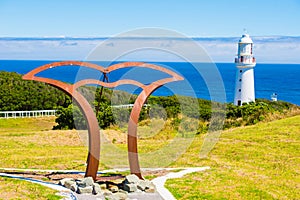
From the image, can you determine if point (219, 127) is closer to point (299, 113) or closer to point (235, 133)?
point (235, 133)

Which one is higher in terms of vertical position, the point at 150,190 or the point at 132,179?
the point at 132,179

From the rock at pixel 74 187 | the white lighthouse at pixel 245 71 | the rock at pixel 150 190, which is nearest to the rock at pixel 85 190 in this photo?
the rock at pixel 74 187

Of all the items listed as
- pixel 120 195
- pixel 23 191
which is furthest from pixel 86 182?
pixel 23 191

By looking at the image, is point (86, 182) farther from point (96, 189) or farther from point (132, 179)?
point (132, 179)

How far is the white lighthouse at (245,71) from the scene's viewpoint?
44531 millimetres

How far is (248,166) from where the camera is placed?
19.6 metres

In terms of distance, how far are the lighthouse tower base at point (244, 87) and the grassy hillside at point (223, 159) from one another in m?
12.8

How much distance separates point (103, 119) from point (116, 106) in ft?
21.0

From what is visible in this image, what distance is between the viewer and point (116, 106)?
130 ft

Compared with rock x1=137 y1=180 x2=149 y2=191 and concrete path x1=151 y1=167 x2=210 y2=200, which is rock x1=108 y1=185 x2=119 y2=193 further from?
concrete path x1=151 y1=167 x2=210 y2=200

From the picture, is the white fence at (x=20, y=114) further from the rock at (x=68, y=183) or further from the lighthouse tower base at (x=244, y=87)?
the rock at (x=68, y=183)

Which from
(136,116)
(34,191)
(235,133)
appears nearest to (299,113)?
(235,133)

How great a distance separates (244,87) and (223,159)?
2446 centimetres

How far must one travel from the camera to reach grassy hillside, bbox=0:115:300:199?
1535 cm
